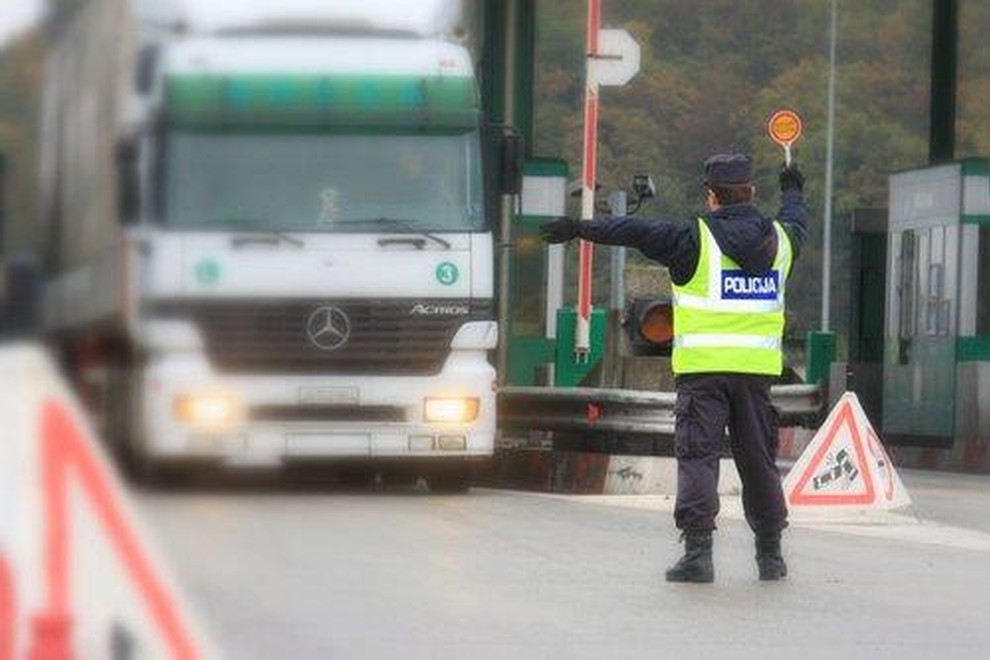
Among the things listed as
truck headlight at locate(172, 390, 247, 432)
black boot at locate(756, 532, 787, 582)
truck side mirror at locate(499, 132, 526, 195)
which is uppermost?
truck side mirror at locate(499, 132, 526, 195)

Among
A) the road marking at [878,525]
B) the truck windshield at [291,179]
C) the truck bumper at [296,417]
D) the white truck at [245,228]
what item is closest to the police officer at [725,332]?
the road marking at [878,525]

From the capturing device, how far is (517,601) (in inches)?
297

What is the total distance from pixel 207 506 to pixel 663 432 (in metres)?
11.5

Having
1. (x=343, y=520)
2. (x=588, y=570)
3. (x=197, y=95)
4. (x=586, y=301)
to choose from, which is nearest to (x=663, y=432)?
(x=586, y=301)

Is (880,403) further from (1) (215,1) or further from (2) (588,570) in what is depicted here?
(1) (215,1)

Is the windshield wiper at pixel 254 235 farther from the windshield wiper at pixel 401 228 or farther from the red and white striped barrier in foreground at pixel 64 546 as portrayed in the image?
the red and white striped barrier in foreground at pixel 64 546

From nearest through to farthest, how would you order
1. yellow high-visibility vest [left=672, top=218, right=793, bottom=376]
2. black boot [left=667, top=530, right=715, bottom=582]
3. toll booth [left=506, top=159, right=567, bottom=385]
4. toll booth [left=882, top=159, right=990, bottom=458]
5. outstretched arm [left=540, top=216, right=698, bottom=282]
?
1. outstretched arm [left=540, top=216, right=698, bottom=282]
2. yellow high-visibility vest [left=672, top=218, right=793, bottom=376]
3. black boot [left=667, top=530, right=715, bottom=582]
4. toll booth [left=506, top=159, right=567, bottom=385]
5. toll booth [left=882, top=159, right=990, bottom=458]

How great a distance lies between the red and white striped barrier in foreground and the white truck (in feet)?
0.14

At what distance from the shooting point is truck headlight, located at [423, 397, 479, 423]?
4.21m

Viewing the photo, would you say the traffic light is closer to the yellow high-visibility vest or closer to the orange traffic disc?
the orange traffic disc

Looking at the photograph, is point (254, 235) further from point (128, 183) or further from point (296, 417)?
point (128, 183)

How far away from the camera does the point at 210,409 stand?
2.49 metres

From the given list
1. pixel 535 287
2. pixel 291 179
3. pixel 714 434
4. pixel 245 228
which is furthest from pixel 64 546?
pixel 535 287

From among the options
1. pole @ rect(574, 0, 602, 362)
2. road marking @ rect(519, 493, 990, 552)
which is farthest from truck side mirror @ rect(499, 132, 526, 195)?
road marking @ rect(519, 493, 990, 552)
